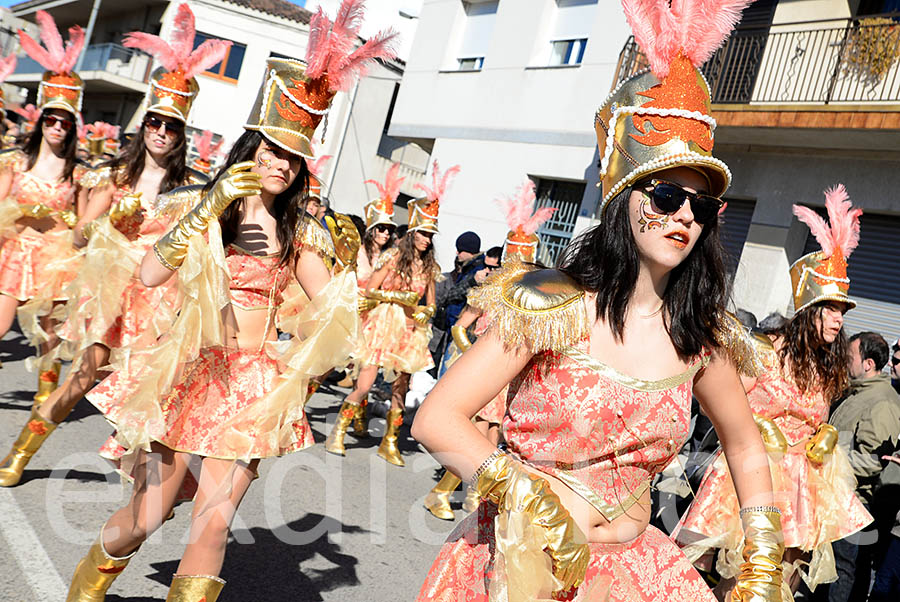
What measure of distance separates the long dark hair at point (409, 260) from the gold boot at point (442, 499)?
2.58 m

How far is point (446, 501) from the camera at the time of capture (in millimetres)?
6375

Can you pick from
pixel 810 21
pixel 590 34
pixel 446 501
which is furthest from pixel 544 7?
pixel 446 501

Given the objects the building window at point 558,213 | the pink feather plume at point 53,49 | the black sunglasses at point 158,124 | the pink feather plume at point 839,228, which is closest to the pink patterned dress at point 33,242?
the pink feather plume at point 53,49

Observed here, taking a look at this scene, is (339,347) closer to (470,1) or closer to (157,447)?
(157,447)

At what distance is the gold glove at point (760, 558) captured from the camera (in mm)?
2342

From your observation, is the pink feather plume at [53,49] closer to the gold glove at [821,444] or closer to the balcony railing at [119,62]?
the gold glove at [821,444]

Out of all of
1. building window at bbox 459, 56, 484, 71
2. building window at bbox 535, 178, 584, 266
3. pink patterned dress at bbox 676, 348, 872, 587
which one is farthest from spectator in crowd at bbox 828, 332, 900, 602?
building window at bbox 459, 56, 484, 71

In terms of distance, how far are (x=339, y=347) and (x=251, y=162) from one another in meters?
0.86

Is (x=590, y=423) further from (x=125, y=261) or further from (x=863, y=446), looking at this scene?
(x=863, y=446)

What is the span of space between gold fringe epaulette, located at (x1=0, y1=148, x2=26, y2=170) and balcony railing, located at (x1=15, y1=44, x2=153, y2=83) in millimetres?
30530

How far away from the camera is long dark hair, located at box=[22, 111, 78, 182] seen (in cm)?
644

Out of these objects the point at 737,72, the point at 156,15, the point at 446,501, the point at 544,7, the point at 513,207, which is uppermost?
the point at 156,15

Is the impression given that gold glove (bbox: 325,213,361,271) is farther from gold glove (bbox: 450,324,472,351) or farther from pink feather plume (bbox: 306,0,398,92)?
gold glove (bbox: 450,324,472,351)

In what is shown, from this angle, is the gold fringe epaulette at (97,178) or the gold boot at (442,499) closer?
the gold fringe epaulette at (97,178)
